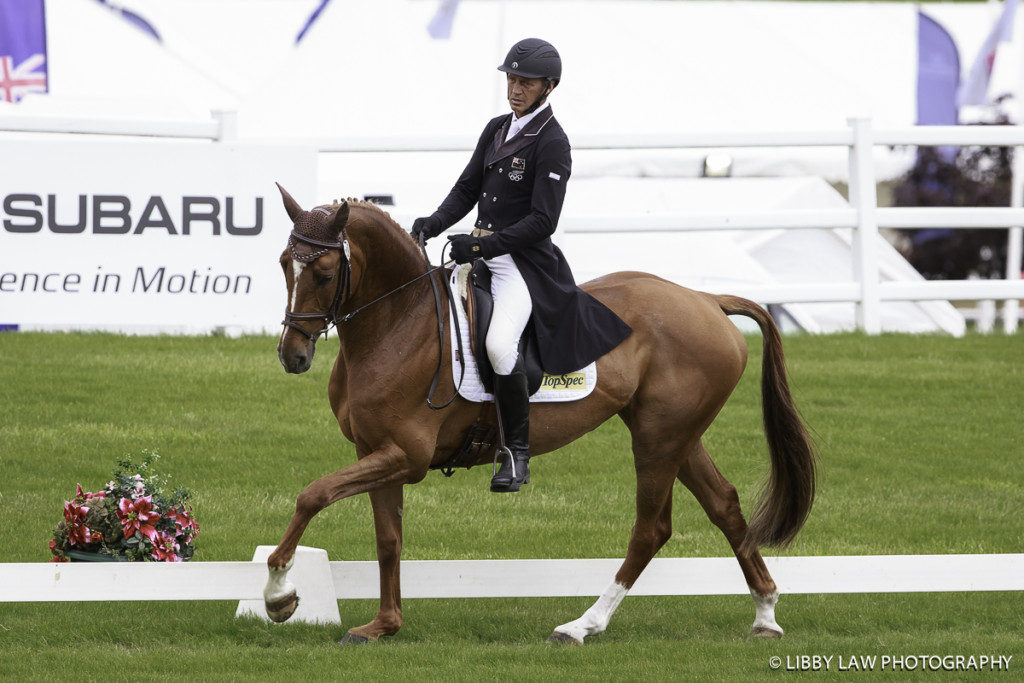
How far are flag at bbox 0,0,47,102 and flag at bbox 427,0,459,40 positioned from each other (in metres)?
5.73

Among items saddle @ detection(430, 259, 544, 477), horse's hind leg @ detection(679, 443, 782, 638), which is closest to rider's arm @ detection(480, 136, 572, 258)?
saddle @ detection(430, 259, 544, 477)

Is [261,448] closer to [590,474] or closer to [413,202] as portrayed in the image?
[590,474]

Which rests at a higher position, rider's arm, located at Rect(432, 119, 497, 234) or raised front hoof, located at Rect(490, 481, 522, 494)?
rider's arm, located at Rect(432, 119, 497, 234)

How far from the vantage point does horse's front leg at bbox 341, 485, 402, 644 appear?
18.5 feet

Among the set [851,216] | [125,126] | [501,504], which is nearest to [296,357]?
[501,504]

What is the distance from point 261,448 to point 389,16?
11.6 metres

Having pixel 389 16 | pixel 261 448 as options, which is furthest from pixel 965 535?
pixel 389 16

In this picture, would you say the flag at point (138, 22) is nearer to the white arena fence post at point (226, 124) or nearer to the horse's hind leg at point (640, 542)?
the white arena fence post at point (226, 124)

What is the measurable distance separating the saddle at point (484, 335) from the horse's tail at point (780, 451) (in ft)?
4.05

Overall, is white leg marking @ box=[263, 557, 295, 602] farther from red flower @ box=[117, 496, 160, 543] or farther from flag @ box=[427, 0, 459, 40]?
flag @ box=[427, 0, 459, 40]

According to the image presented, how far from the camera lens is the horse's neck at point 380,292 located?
5.40m

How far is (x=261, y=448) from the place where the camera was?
8.83 metres

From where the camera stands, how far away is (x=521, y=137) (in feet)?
18.6

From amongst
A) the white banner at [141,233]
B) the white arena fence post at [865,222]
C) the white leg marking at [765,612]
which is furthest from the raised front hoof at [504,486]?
the white arena fence post at [865,222]
